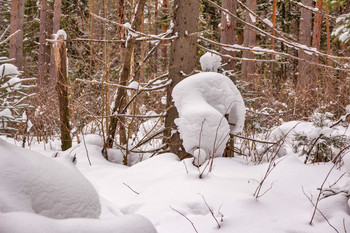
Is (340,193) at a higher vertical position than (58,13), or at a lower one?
lower

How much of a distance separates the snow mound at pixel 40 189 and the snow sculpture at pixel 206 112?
2.01 meters

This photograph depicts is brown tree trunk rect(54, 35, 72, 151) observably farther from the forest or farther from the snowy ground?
the snowy ground

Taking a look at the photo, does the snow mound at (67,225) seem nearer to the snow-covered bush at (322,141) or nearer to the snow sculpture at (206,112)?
the snow sculpture at (206,112)

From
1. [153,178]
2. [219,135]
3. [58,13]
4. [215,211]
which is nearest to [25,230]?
[215,211]

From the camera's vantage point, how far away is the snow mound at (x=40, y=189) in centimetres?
104

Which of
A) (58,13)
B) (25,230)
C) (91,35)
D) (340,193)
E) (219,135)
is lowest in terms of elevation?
(340,193)

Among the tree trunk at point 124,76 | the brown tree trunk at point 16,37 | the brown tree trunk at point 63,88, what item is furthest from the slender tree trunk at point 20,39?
the tree trunk at point 124,76

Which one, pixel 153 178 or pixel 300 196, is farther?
pixel 153 178

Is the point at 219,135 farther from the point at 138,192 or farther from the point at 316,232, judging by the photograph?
the point at 316,232

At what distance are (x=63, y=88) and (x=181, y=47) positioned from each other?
1956 millimetres

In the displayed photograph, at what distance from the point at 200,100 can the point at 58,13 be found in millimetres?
12892

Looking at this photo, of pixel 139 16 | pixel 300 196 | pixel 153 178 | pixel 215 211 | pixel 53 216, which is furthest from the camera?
pixel 139 16

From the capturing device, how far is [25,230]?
807 millimetres

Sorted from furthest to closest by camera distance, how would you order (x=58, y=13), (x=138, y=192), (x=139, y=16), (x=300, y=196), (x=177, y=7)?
(x=58, y=13) < (x=139, y=16) < (x=177, y=7) < (x=138, y=192) < (x=300, y=196)
